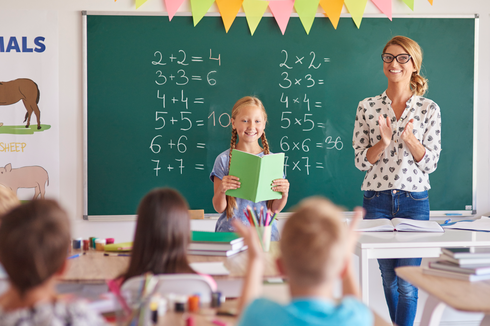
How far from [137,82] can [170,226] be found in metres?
1.99

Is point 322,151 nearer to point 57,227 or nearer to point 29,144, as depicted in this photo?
point 29,144

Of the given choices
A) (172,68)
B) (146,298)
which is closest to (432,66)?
(172,68)

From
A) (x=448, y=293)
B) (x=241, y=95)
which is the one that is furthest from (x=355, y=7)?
(x=448, y=293)

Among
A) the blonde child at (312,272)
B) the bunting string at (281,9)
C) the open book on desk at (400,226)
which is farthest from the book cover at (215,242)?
the bunting string at (281,9)

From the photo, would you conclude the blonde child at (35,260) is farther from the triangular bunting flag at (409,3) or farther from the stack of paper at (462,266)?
the triangular bunting flag at (409,3)

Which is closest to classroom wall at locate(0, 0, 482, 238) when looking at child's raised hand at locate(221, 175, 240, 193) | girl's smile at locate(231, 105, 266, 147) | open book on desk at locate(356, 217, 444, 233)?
girl's smile at locate(231, 105, 266, 147)

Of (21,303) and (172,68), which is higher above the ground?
(172,68)

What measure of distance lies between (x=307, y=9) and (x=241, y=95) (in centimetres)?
80

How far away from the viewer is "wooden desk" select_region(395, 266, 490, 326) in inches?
51.7

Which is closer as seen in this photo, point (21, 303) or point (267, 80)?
point (21, 303)

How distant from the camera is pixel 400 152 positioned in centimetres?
246

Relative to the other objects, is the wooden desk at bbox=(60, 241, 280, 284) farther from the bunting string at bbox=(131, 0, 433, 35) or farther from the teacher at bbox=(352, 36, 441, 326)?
the bunting string at bbox=(131, 0, 433, 35)

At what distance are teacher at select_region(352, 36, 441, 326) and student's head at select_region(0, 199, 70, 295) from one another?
187cm

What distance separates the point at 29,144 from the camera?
10.2 feet
